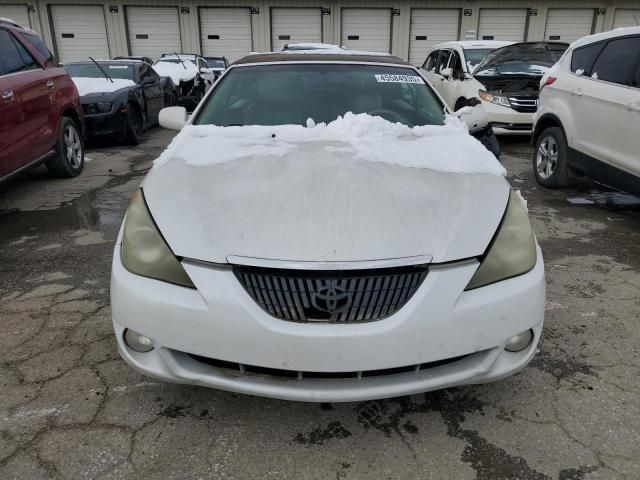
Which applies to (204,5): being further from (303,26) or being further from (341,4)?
(341,4)

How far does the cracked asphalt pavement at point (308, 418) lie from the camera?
1.84m

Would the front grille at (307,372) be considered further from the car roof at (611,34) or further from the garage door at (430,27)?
the garage door at (430,27)

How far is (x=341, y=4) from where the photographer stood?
21.3m

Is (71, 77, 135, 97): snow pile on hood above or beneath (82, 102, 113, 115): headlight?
above

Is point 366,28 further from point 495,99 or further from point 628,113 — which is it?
point 628,113

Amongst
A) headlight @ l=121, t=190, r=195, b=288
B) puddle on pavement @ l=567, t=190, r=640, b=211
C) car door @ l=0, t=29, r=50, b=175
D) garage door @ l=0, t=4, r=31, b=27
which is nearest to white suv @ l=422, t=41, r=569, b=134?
puddle on pavement @ l=567, t=190, r=640, b=211

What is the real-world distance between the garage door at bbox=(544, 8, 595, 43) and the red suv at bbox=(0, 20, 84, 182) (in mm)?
22044

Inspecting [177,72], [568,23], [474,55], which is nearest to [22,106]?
[474,55]

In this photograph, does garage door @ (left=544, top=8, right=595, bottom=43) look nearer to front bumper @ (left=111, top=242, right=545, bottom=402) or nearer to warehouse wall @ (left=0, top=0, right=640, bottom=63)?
warehouse wall @ (left=0, top=0, right=640, bottom=63)

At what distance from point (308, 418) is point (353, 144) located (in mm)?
1398

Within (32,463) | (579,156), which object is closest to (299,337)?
(32,463)

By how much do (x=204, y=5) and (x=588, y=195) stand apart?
65.2ft

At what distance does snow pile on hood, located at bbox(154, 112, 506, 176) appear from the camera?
8.11 ft

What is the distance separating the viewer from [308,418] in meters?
2.09
